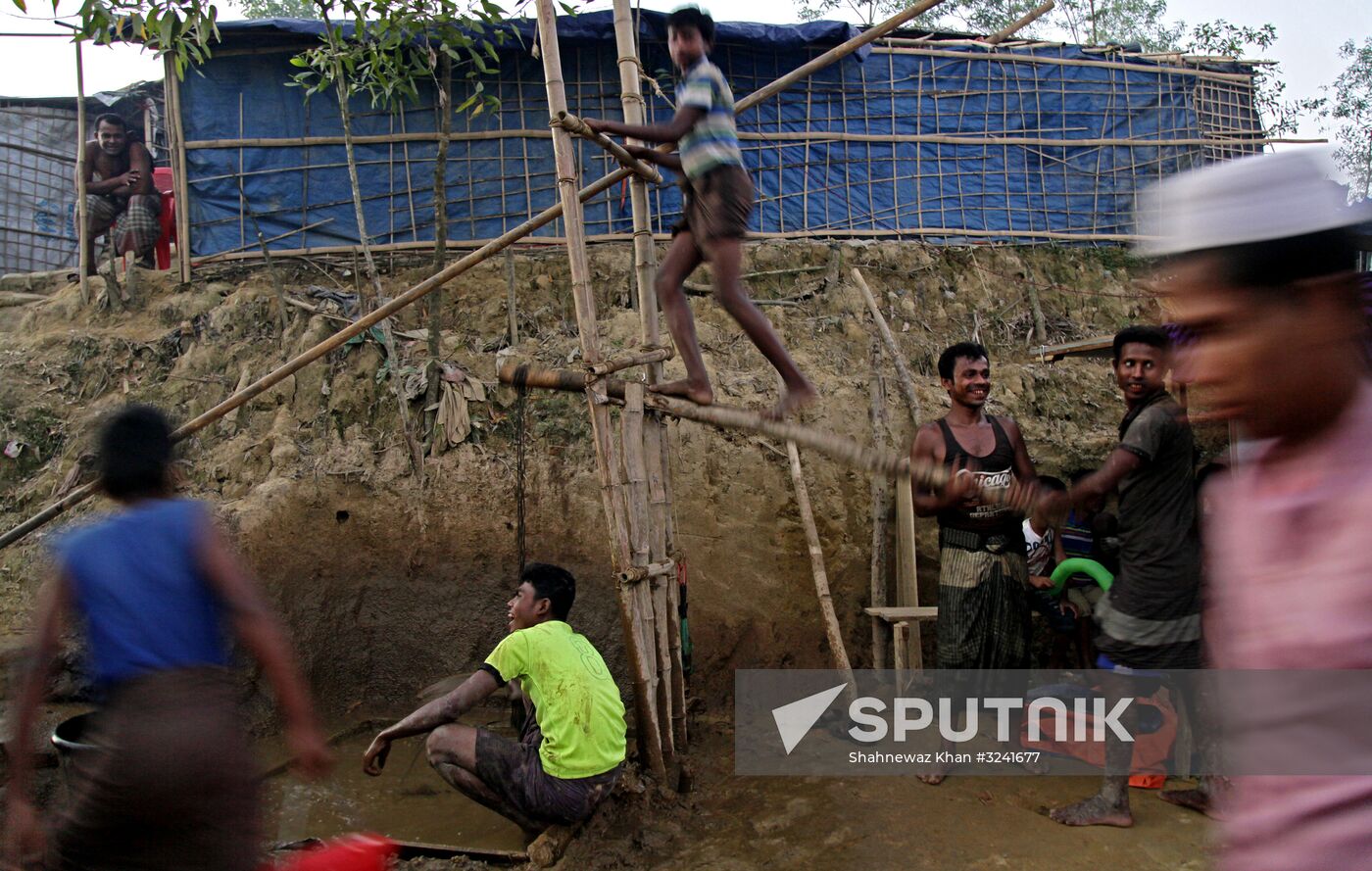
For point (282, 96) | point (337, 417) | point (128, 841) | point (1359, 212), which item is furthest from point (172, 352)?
point (1359, 212)

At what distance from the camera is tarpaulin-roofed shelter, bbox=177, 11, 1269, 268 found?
729cm

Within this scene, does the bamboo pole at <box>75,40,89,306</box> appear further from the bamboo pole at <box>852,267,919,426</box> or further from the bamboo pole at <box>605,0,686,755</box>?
the bamboo pole at <box>852,267,919,426</box>

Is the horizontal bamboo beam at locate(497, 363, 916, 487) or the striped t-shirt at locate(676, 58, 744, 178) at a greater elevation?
the striped t-shirt at locate(676, 58, 744, 178)

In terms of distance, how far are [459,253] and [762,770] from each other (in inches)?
187

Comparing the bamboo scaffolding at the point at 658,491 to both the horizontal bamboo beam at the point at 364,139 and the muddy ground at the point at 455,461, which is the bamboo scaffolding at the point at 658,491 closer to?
the muddy ground at the point at 455,461

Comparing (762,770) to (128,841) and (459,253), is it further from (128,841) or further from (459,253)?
(459,253)

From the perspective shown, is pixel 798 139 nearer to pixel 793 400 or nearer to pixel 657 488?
pixel 657 488

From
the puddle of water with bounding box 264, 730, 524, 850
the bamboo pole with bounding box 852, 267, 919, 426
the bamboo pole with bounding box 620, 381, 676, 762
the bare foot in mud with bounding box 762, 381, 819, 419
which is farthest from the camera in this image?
the bamboo pole with bounding box 852, 267, 919, 426

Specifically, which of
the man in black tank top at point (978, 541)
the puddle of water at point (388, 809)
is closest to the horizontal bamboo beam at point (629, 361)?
the man in black tank top at point (978, 541)

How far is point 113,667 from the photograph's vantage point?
2061 mm

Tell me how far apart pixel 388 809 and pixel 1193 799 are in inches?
158

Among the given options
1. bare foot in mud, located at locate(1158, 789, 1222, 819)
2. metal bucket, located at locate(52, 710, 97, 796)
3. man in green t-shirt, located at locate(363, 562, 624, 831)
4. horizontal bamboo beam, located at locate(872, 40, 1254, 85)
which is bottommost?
bare foot in mud, located at locate(1158, 789, 1222, 819)

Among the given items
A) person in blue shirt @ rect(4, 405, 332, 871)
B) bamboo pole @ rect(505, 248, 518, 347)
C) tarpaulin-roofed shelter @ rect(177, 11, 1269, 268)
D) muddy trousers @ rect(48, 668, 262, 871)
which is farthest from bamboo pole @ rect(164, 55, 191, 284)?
muddy trousers @ rect(48, 668, 262, 871)

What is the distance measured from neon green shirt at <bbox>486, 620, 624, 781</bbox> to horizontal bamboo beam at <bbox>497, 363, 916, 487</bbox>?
1.05 metres
